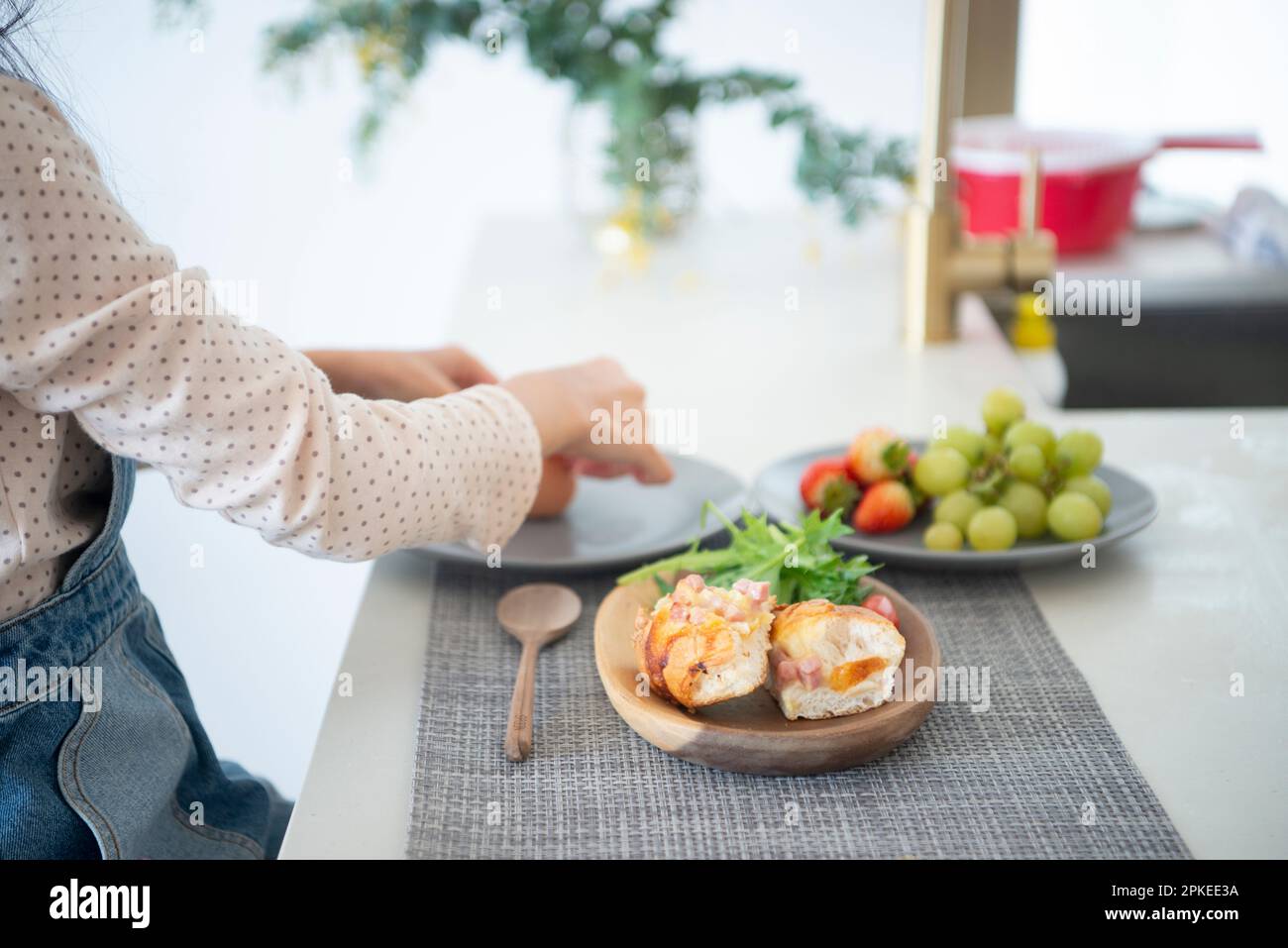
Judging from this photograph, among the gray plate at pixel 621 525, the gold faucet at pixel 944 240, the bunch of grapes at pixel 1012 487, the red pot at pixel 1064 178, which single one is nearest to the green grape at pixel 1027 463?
the bunch of grapes at pixel 1012 487

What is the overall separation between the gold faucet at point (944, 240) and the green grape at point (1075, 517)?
630 millimetres

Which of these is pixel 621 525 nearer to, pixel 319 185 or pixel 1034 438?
pixel 1034 438

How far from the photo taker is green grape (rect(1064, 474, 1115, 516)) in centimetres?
94

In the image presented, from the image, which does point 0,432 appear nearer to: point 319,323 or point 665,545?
point 665,545

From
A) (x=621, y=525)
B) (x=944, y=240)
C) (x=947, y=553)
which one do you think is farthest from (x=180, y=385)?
(x=944, y=240)

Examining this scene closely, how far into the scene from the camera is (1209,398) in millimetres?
1634

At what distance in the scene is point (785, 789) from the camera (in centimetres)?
69

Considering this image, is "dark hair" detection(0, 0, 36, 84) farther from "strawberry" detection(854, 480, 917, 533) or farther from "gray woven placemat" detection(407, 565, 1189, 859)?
"strawberry" detection(854, 480, 917, 533)

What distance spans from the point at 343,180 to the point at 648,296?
4.75ft

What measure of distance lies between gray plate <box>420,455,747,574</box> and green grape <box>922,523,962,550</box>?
17 centimetres

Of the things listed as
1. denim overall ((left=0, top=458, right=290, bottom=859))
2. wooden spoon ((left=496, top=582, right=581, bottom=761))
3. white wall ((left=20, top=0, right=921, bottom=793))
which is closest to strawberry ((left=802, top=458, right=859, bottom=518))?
wooden spoon ((left=496, top=582, right=581, bottom=761))

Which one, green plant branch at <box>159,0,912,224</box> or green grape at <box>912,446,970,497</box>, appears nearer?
green grape at <box>912,446,970,497</box>

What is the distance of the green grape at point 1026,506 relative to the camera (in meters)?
0.93

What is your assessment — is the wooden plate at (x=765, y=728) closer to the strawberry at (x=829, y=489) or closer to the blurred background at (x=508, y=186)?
the strawberry at (x=829, y=489)
